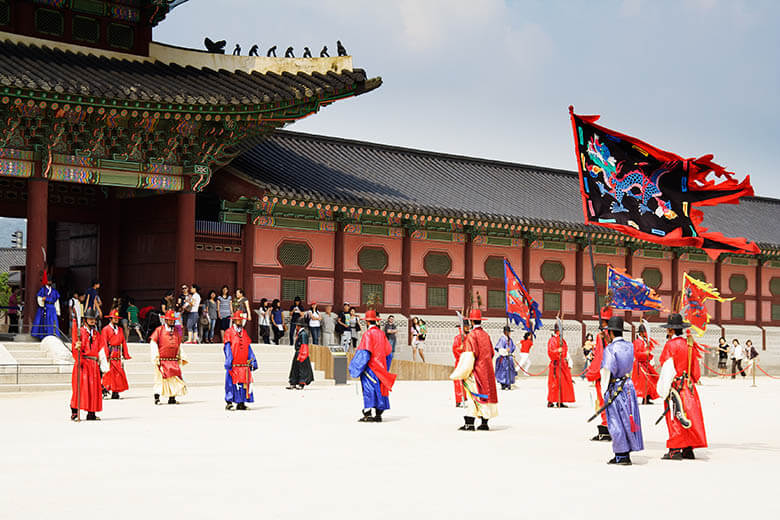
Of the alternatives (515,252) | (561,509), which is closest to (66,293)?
(515,252)

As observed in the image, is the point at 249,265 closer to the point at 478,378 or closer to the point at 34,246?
the point at 34,246

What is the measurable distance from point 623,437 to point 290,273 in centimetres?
1785

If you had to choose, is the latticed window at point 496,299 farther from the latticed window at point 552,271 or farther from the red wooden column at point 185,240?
the red wooden column at point 185,240

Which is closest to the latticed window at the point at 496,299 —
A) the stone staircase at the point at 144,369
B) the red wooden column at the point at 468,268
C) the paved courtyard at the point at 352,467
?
the red wooden column at the point at 468,268

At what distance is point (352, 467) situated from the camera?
9.64 meters

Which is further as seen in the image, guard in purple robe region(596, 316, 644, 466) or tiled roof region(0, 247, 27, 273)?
tiled roof region(0, 247, 27, 273)

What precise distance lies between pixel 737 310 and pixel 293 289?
17.7 metres

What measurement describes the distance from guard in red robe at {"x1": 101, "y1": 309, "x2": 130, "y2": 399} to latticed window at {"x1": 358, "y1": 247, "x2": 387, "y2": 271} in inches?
450

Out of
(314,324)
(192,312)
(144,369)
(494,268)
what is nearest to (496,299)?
(494,268)

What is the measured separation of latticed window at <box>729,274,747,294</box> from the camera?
36.5 m

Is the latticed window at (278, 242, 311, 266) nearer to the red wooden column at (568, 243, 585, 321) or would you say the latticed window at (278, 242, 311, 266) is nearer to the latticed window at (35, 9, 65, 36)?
the latticed window at (35, 9, 65, 36)

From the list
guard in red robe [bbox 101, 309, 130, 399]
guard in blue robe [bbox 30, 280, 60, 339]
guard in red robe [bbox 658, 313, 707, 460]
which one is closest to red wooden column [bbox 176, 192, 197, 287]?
guard in blue robe [bbox 30, 280, 60, 339]

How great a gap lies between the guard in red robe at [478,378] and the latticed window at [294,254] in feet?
45.7

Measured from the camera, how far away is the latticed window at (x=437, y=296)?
1175 inches
